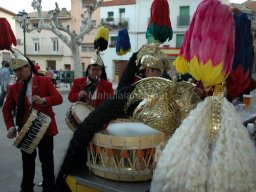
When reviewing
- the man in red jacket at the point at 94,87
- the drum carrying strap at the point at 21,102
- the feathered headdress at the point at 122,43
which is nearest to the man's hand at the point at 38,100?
the drum carrying strap at the point at 21,102

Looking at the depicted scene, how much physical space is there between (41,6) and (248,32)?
14.8 m

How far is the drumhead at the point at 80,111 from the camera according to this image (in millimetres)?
2488

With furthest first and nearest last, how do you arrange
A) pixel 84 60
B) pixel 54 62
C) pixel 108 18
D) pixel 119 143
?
1. pixel 54 62
2. pixel 84 60
3. pixel 108 18
4. pixel 119 143

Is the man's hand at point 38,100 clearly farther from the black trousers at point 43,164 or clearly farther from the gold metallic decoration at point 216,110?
the gold metallic decoration at point 216,110

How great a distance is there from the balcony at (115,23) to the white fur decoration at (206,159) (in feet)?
76.8

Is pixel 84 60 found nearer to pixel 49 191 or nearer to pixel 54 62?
pixel 54 62

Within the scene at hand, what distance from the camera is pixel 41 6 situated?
14.7 meters

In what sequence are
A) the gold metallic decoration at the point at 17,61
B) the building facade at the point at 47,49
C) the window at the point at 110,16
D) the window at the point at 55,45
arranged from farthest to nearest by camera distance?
the window at the point at 55,45 < the building facade at the point at 47,49 < the window at the point at 110,16 < the gold metallic decoration at the point at 17,61

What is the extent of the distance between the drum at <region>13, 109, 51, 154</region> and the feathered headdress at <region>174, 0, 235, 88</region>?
1768 mm

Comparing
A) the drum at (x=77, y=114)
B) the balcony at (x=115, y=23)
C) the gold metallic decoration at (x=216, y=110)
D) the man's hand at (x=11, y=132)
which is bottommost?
the man's hand at (x=11, y=132)

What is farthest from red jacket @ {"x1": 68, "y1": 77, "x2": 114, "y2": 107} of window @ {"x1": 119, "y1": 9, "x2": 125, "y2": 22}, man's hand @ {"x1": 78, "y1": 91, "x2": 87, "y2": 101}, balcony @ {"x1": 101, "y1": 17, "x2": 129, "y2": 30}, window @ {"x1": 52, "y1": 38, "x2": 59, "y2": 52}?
window @ {"x1": 52, "y1": 38, "x2": 59, "y2": 52}

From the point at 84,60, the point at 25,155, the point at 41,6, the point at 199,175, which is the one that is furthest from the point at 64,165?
the point at 84,60

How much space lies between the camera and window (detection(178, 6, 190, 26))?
2250 cm

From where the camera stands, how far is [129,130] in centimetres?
167
